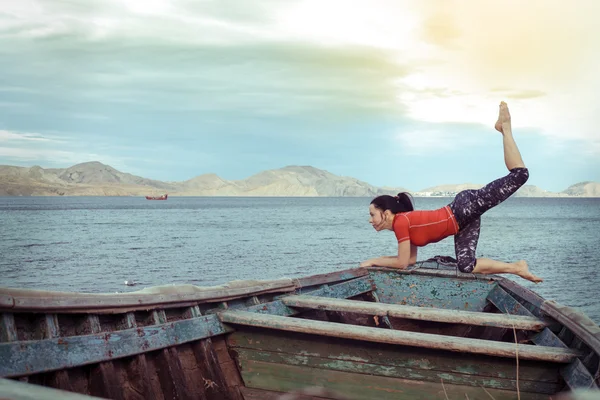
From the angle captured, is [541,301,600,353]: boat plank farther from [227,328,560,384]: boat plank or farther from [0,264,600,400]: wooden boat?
[227,328,560,384]: boat plank

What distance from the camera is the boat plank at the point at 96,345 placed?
3.25 m

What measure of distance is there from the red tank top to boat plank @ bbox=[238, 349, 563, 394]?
2011 mm

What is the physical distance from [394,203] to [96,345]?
358cm

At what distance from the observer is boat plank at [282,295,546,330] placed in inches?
188

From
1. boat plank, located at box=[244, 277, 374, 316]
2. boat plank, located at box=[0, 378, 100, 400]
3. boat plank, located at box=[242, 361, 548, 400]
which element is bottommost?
boat plank, located at box=[242, 361, 548, 400]

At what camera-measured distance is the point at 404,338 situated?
4203 millimetres

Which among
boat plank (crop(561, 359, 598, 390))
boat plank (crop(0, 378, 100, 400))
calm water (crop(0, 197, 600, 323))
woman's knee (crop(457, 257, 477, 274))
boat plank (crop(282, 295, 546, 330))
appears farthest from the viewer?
calm water (crop(0, 197, 600, 323))

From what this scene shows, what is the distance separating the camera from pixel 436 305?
6.89 m

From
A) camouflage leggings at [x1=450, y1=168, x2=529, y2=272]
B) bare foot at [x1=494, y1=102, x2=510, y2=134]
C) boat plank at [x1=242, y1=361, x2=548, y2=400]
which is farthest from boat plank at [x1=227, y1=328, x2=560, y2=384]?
bare foot at [x1=494, y1=102, x2=510, y2=134]

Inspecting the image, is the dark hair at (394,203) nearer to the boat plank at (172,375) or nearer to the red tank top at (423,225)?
the red tank top at (423,225)

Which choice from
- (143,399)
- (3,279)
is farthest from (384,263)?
(3,279)

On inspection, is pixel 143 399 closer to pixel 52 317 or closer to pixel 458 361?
pixel 52 317

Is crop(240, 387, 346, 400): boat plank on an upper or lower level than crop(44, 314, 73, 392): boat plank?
lower

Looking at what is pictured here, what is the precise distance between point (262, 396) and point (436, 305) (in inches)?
118
